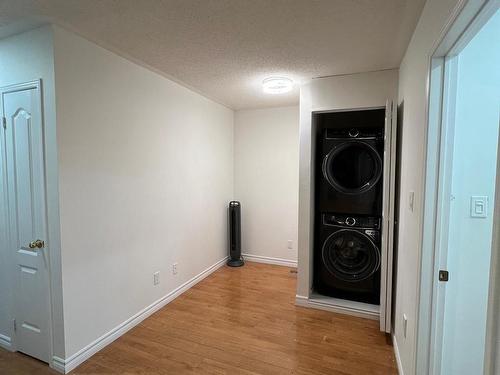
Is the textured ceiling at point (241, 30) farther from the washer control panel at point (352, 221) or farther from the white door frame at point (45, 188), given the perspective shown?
the washer control panel at point (352, 221)

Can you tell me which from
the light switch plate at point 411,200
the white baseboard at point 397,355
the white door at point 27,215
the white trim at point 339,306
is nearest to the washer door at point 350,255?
the white trim at point 339,306

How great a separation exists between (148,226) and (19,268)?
100cm

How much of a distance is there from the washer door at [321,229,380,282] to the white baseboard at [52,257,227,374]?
1.69 m

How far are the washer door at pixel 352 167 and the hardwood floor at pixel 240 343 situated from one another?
A: 1.31m

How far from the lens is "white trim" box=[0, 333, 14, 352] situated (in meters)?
2.20

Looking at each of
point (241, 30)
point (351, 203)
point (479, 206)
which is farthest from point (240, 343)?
point (241, 30)

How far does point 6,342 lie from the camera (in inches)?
87.6

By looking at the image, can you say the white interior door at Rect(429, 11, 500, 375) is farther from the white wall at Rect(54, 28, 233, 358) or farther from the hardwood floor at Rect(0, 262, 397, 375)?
the white wall at Rect(54, 28, 233, 358)

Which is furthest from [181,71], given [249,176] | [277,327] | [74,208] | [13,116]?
[277,327]

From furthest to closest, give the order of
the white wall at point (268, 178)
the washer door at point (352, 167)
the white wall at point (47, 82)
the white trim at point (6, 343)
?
the white wall at point (268, 178), the washer door at point (352, 167), the white trim at point (6, 343), the white wall at point (47, 82)

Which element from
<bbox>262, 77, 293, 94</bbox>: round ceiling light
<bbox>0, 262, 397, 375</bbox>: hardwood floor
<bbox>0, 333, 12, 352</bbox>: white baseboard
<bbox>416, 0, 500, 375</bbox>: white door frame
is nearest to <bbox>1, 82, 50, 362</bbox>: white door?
<bbox>0, 333, 12, 352</bbox>: white baseboard

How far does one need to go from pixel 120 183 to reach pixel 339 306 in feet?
7.93

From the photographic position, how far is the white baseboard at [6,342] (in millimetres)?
2203

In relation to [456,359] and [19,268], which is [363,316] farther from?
[19,268]
